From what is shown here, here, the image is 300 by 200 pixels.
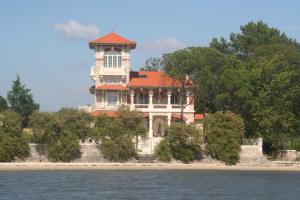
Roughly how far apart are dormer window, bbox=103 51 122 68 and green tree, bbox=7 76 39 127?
19.7 metres

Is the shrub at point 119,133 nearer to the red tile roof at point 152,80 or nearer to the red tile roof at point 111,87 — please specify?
the red tile roof at point 111,87

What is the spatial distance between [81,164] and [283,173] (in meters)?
17.9

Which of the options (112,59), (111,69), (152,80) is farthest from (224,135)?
(112,59)

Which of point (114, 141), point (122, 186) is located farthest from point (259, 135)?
point (122, 186)

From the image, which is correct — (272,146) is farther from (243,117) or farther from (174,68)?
(174,68)

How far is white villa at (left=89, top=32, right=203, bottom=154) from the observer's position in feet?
232

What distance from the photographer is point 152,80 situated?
72.4 meters

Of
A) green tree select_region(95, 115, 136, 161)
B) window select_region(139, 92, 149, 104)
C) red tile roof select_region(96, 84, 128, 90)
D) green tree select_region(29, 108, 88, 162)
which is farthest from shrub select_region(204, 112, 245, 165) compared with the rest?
red tile roof select_region(96, 84, 128, 90)

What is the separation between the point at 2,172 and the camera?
176 ft

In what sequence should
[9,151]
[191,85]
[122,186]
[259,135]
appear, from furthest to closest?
1. [191,85]
2. [259,135]
3. [9,151]
4. [122,186]

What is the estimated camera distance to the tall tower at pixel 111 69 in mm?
71244

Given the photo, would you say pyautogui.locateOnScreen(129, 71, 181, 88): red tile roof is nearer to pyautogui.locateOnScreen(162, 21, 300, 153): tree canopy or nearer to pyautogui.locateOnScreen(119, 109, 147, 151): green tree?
pyautogui.locateOnScreen(162, 21, 300, 153): tree canopy

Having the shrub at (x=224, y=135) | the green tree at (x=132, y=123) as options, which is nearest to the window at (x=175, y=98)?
the shrub at (x=224, y=135)

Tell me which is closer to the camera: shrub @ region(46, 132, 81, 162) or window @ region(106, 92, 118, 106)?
shrub @ region(46, 132, 81, 162)
